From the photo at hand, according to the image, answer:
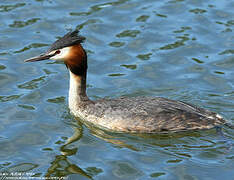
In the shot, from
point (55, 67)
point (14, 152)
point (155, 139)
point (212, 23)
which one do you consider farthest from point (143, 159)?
point (212, 23)

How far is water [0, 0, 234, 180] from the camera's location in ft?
27.6

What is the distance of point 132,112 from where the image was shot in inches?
364

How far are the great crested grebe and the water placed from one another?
0.53 feet

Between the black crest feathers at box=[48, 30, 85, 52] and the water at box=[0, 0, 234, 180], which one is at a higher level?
the black crest feathers at box=[48, 30, 85, 52]

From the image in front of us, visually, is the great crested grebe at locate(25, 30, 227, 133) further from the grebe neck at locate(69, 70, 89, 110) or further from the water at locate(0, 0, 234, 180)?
the water at locate(0, 0, 234, 180)

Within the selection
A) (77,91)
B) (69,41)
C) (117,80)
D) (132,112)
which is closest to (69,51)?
(69,41)

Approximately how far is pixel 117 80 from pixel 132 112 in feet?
6.35

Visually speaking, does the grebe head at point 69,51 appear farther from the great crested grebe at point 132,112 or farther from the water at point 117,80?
the water at point 117,80

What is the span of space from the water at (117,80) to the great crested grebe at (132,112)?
0.53ft

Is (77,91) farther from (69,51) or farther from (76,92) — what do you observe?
(69,51)

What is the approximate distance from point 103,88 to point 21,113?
5.91 feet

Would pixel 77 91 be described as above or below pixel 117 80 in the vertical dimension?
above

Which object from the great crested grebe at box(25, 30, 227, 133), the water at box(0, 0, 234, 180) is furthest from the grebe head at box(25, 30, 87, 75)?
the water at box(0, 0, 234, 180)

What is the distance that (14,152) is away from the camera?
875 cm
